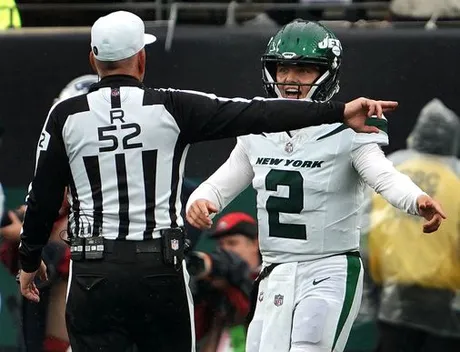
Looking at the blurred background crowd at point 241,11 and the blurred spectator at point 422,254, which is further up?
the blurred background crowd at point 241,11

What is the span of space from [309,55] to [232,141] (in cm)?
265

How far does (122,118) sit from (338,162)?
986mm

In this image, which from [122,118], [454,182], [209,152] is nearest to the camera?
[122,118]

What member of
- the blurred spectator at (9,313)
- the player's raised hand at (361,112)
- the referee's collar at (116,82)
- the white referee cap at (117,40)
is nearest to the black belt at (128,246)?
the referee's collar at (116,82)

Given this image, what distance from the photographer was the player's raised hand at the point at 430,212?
17.9ft

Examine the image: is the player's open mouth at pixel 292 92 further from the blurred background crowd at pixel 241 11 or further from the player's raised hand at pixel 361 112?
the blurred background crowd at pixel 241 11

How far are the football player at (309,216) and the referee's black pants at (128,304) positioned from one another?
41 cm

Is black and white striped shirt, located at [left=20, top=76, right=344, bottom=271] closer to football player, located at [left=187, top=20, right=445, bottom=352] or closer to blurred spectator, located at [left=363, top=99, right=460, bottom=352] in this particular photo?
football player, located at [left=187, top=20, right=445, bottom=352]

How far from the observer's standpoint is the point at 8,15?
902cm

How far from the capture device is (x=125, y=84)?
5520 mm

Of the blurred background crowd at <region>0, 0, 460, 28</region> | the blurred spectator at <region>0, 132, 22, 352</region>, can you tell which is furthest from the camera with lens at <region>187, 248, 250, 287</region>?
the blurred background crowd at <region>0, 0, 460, 28</region>

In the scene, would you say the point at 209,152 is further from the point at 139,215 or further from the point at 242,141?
the point at 139,215

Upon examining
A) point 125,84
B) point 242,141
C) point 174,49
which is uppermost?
point 125,84

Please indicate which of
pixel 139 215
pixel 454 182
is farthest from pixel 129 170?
pixel 454 182
